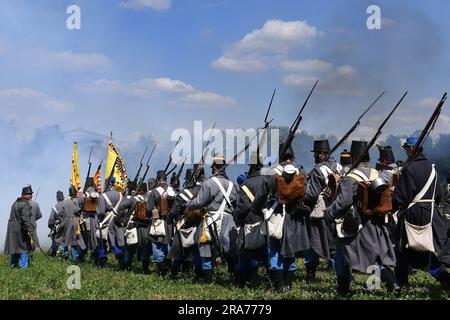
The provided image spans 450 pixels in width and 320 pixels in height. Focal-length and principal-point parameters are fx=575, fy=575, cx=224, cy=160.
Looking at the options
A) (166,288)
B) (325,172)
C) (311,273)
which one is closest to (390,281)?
(325,172)

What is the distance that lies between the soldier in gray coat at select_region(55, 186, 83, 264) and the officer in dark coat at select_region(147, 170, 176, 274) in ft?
14.8

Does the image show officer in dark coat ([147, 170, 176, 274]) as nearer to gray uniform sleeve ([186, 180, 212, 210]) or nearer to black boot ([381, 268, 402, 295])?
gray uniform sleeve ([186, 180, 212, 210])

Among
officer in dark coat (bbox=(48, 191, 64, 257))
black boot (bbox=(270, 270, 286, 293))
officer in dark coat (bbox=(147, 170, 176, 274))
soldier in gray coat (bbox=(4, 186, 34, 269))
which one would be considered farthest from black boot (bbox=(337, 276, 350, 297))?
officer in dark coat (bbox=(48, 191, 64, 257))

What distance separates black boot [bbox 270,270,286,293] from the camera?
334 inches

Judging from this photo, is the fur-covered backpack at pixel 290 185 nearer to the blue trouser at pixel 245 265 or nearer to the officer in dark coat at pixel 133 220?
the blue trouser at pixel 245 265

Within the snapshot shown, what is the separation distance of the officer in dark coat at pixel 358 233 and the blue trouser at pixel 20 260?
29.6 feet

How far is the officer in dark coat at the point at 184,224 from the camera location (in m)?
10.4

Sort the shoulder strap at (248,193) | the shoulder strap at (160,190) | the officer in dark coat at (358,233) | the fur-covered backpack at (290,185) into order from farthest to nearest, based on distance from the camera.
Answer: the shoulder strap at (160,190)
the shoulder strap at (248,193)
the fur-covered backpack at (290,185)
the officer in dark coat at (358,233)

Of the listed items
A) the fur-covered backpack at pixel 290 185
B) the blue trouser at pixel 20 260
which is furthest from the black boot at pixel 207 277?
the blue trouser at pixel 20 260

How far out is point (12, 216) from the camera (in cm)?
1410

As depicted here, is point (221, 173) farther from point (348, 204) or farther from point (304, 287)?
point (348, 204)

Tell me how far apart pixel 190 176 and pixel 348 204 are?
4750 millimetres
